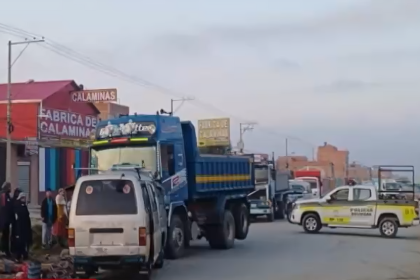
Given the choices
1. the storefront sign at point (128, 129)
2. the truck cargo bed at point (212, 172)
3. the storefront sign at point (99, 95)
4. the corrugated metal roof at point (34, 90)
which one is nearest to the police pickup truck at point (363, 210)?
the truck cargo bed at point (212, 172)

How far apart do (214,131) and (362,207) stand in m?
58.3

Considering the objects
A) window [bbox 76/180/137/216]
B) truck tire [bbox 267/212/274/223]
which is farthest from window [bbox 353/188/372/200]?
window [bbox 76/180/137/216]

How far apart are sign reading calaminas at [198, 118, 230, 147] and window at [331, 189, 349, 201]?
2114 inches

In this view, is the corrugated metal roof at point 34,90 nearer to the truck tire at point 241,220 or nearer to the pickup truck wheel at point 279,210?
the pickup truck wheel at point 279,210

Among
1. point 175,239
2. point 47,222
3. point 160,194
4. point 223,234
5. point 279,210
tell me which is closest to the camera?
point 160,194

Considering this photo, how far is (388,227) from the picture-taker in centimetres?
2562

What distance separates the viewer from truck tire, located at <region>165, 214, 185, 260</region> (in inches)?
679

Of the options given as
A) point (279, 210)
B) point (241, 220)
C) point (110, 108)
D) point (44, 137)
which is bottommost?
point (279, 210)

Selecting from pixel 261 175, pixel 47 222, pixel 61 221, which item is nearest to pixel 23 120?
pixel 261 175

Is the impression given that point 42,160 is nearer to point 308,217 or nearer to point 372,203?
point 308,217

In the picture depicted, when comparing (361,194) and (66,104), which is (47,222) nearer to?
(361,194)

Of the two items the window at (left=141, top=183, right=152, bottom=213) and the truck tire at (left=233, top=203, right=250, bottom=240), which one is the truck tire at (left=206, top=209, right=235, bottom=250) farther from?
the window at (left=141, top=183, right=152, bottom=213)

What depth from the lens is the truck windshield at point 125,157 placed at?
17203 millimetres

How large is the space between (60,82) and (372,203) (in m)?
27.7
